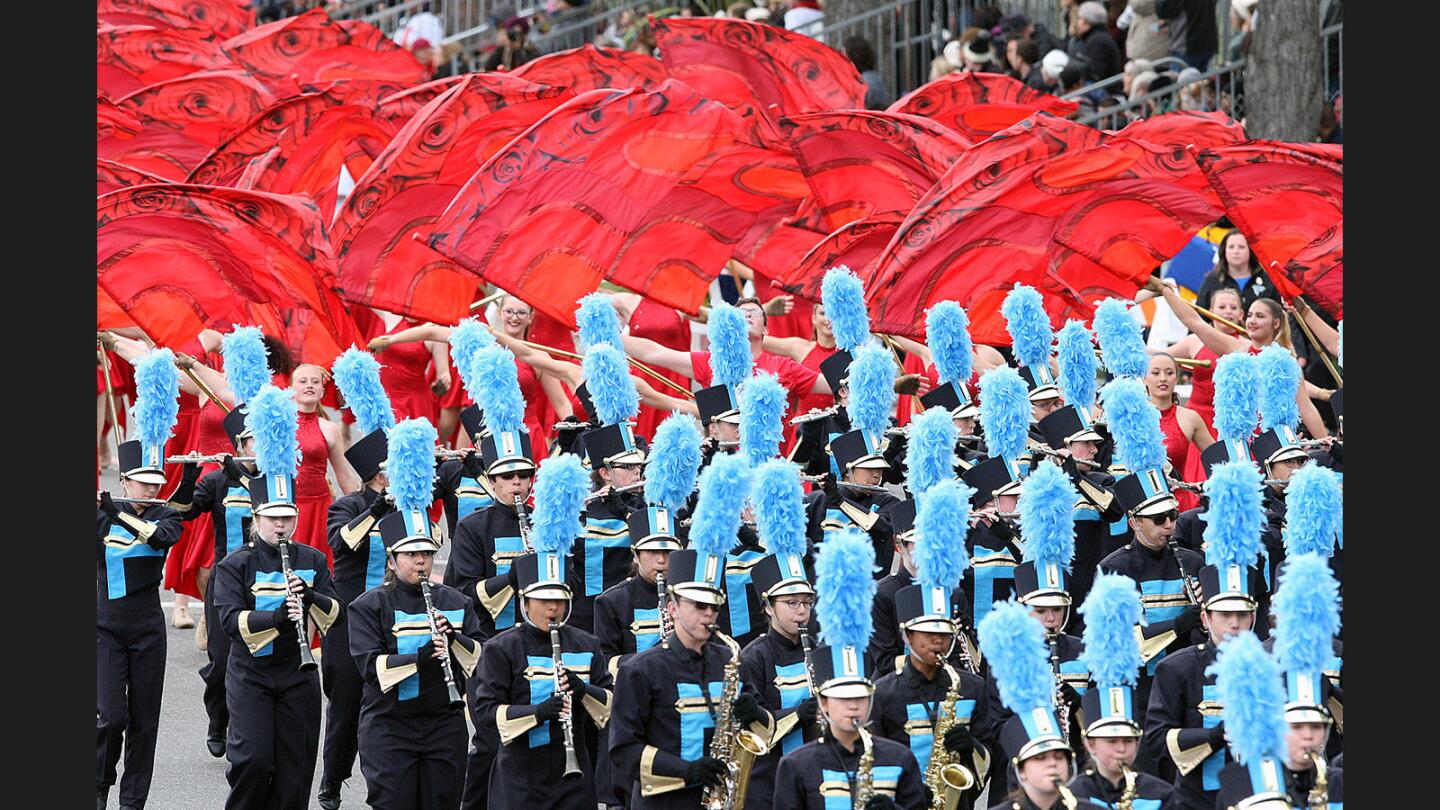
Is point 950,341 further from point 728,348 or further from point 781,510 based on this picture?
point 781,510

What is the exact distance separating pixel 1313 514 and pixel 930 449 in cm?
181

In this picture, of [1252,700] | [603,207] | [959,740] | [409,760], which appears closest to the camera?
[1252,700]

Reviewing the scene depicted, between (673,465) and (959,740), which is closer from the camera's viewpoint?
(959,740)

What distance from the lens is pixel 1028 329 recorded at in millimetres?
12711

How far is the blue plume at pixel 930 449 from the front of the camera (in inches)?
433

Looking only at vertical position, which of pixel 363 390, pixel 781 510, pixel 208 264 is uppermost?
pixel 208 264

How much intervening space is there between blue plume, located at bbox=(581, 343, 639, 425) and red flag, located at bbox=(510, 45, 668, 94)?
6.56m

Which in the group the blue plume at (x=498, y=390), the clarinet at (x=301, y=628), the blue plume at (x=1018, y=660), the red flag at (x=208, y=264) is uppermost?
the red flag at (x=208, y=264)

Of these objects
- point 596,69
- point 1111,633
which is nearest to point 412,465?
point 1111,633

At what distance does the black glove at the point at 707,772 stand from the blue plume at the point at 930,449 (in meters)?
2.03

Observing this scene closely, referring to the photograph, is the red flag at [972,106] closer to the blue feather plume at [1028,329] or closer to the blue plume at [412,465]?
the blue feather plume at [1028,329]

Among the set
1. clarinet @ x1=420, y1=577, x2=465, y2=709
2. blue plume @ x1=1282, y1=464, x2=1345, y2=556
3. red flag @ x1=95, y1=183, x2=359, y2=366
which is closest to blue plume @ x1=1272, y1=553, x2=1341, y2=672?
blue plume @ x1=1282, y1=464, x2=1345, y2=556

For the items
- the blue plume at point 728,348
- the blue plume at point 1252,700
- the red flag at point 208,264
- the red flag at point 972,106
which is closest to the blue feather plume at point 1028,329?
the blue plume at point 728,348

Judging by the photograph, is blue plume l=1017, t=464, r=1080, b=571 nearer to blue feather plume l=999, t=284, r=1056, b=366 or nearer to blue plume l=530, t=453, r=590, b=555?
blue plume l=530, t=453, r=590, b=555
